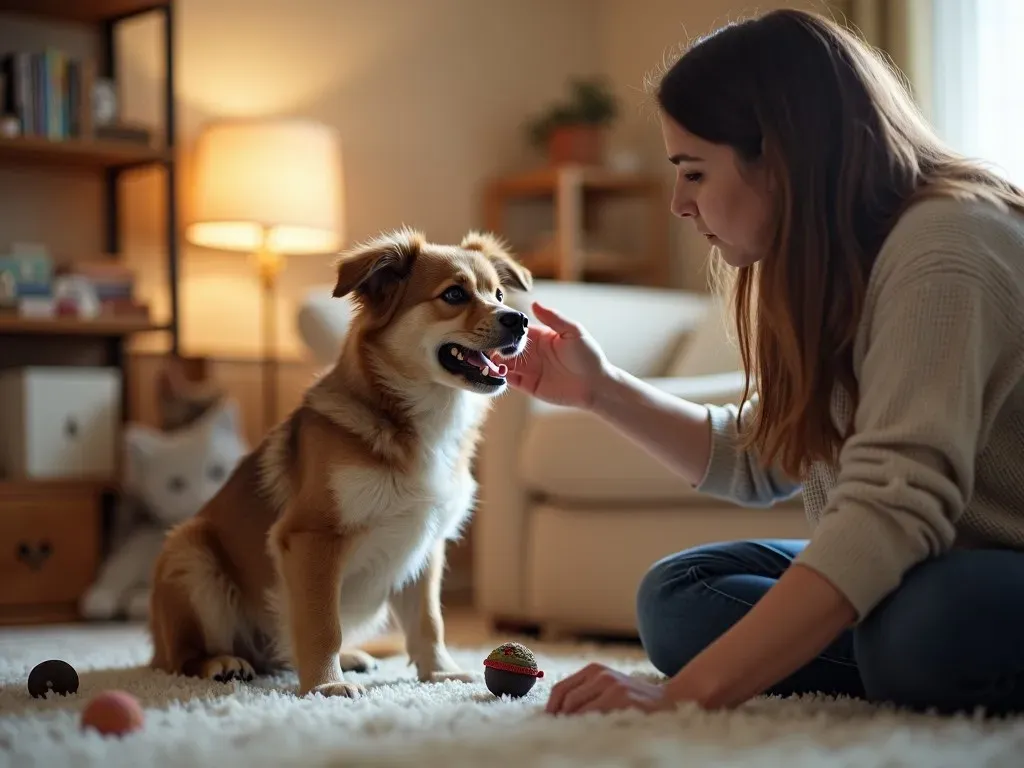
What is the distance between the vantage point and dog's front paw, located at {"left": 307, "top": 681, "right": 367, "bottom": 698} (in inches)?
60.9

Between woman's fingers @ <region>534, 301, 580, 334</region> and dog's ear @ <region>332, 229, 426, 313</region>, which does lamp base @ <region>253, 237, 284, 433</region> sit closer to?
dog's ear @ <region>332, 229, 426, 313</region>

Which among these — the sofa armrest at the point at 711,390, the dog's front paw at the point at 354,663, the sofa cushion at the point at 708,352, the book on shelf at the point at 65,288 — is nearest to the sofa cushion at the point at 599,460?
the sofa armrest at the point at 711,390

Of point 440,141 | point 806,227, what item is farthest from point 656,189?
point 806,227

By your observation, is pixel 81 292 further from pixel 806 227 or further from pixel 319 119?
pixel 806 227

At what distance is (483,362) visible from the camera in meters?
1.80

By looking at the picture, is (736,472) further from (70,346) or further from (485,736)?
(70,346)

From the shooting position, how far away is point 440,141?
4496 millimetres

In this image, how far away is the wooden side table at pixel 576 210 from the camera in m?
4.20

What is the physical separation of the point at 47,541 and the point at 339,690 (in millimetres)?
2047

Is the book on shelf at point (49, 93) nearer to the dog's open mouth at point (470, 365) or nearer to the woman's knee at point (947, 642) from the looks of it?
the dog's open mouth at point (470, 365)

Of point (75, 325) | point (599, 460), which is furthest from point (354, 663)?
point (75, 325)

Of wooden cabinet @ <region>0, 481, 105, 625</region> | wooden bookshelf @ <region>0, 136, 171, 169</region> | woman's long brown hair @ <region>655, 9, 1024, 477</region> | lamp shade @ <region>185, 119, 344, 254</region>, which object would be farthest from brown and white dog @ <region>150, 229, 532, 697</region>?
wooden bookshelf @ <region>0, 136, 171, 169</region>

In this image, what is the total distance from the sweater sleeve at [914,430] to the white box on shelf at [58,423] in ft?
8.91

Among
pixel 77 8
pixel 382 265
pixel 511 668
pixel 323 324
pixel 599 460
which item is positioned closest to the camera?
pixel 511 668
